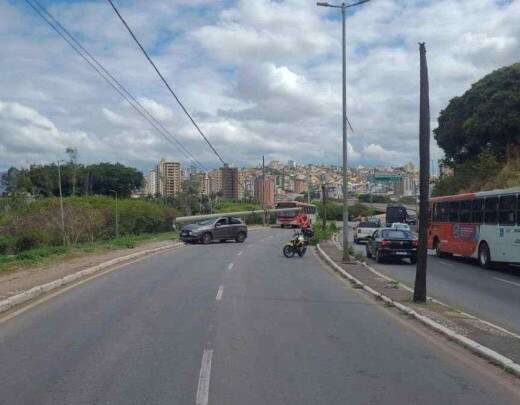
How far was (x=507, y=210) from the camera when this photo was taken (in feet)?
74.6

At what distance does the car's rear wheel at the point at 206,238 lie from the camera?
39875 mm

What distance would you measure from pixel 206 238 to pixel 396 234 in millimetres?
15445

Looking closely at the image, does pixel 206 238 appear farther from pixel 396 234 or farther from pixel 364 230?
pixel 396 234

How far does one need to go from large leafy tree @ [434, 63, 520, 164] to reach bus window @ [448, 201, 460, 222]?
20.4 m

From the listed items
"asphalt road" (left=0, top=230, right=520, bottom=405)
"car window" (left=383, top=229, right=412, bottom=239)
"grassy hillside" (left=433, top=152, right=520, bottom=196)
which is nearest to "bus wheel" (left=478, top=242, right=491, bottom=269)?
"car window" (left=383, top=229, right=412, bottom=239)

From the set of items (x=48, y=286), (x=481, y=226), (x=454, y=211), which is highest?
(x=454, y=211)

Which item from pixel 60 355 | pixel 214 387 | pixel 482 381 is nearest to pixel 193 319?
pixel 60 355

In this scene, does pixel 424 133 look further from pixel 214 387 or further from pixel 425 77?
pixel 214 387

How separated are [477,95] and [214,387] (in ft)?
159

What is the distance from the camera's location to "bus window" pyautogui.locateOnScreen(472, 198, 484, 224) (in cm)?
2509

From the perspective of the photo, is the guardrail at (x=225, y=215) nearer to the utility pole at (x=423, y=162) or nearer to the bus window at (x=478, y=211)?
the bus window at (x=478, y=211)

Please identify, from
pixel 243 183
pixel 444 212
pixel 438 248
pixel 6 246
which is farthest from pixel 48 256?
pixel 243 183

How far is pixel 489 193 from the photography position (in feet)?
80.5

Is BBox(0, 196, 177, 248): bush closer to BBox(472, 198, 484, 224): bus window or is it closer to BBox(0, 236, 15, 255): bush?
BBox(0, 236, 15, 255): bush
